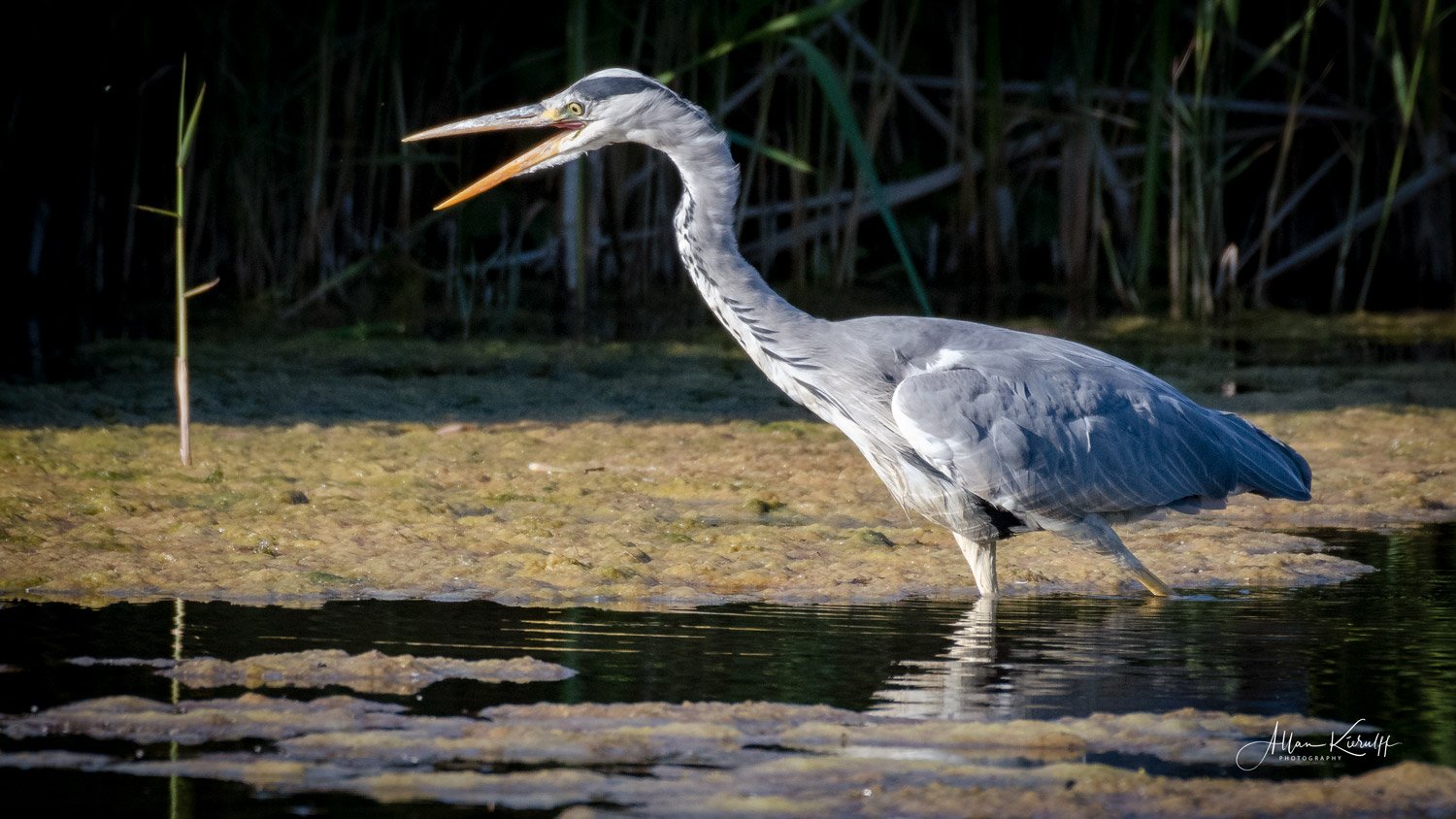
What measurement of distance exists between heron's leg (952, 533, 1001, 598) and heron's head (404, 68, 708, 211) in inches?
58.9

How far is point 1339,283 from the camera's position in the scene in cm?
1199

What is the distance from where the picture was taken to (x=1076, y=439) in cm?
501

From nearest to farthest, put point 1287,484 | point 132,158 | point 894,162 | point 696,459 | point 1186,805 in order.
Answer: point 1186,805, point 1287,484, point 696,459, point 132,158, point 894,162

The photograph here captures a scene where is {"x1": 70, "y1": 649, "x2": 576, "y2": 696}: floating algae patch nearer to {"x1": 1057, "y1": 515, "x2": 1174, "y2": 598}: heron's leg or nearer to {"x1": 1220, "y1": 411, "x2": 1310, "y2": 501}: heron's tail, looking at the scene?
{"x1": 1057, "y1": 515, "x2": 1174, "y2": 598}: heron's leg

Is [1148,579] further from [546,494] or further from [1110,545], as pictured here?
[546,494]

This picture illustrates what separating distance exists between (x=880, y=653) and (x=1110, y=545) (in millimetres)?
1088

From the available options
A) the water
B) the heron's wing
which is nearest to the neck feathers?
the heron's wing

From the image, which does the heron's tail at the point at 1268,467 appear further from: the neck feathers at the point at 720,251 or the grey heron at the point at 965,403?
the neck feathers at the point at 720,251

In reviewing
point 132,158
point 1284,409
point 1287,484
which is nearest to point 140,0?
point 132,158

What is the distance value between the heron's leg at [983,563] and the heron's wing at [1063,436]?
0.44 feet

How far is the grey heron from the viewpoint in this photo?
4.90 m

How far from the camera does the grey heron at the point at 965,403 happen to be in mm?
4898

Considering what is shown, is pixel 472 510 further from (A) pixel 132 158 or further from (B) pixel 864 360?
(A) pixel 132 158

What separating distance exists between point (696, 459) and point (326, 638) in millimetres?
2819
